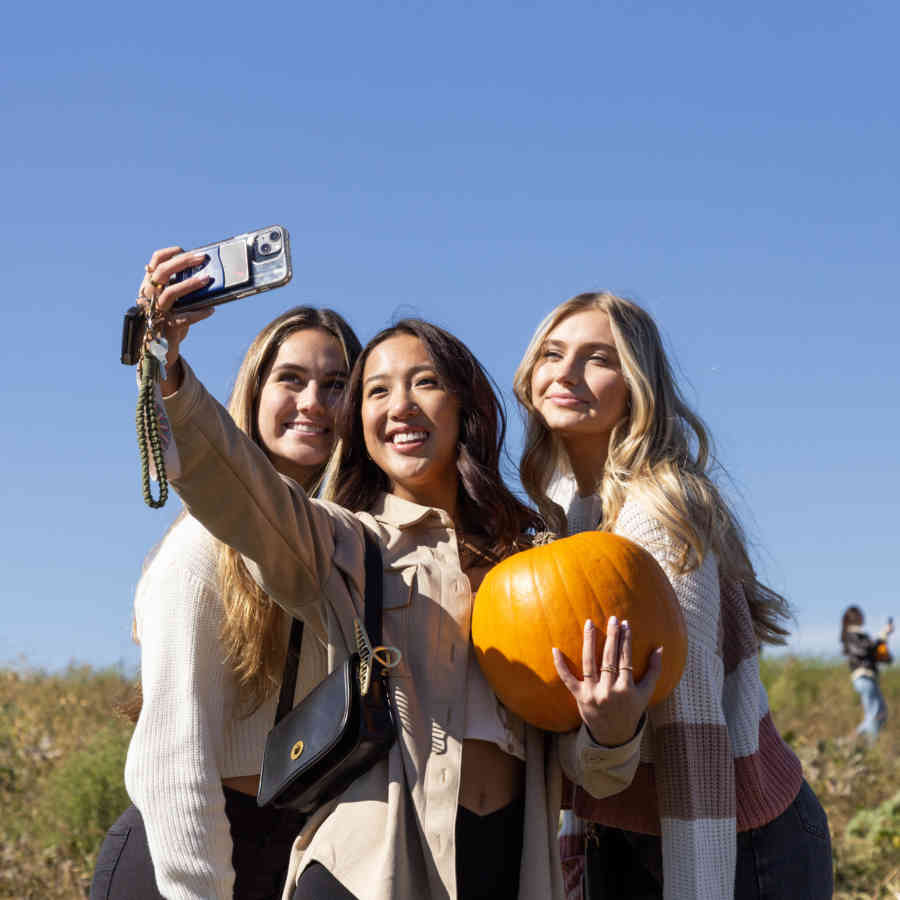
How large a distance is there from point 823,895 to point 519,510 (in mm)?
1299

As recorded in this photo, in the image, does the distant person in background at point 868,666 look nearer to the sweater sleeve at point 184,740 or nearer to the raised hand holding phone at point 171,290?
the sweater sleeve at point 184,740

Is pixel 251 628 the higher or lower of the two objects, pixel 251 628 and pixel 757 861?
Answer: the higher

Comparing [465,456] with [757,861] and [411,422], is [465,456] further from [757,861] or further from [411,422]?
[757,861]

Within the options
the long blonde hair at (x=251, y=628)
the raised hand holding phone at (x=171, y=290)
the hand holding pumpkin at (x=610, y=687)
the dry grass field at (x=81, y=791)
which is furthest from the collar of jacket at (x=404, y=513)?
the dry grass field at (x=81, y=791)

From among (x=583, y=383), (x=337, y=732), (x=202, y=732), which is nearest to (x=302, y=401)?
(x=583, y=383)

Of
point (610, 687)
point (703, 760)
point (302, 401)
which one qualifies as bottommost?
point (703, 760)

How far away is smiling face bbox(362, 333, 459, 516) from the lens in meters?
3.11

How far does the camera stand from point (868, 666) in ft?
49.2

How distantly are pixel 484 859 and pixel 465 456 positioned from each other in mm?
1016

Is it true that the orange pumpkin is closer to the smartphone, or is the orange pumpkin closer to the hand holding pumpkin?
the hand holding pumpkin

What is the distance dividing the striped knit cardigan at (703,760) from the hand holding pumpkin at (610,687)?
0.42 m

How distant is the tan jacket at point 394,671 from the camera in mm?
2549

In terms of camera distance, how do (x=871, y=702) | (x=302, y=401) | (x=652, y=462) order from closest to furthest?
(x=652, y=462) → (x=302, y=401) → (x=871, y=702)

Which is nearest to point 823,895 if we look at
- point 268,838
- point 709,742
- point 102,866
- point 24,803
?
point 709,742
